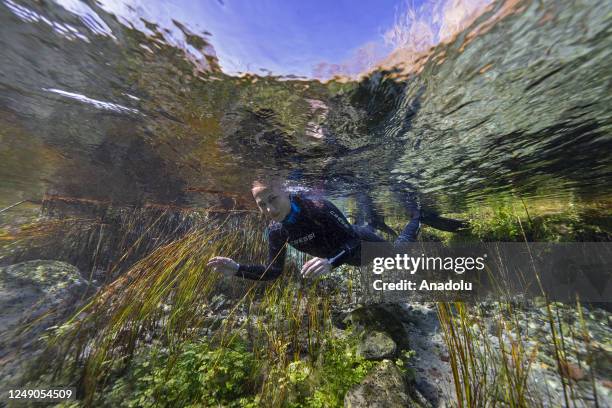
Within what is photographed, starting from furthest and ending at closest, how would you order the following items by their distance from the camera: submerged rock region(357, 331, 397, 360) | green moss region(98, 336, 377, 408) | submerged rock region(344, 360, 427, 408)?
submerged rock region(357, 331, 397, 360) → green moss region(98, 336, 377, 408) → submerged rock region(344, 360, 427, 408)

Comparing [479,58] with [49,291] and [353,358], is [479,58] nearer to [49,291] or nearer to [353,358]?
[353,358]

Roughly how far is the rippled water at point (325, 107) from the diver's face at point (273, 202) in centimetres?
150

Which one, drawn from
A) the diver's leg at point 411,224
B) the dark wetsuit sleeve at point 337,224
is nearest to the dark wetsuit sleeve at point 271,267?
the dark wetsuit sleeve at point 337,224

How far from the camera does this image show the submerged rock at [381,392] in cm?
286

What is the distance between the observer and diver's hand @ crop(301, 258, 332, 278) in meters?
3.59

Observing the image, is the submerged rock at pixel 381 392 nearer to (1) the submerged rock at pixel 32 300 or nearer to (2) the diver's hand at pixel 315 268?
(2) the diver's hand at pixel 315 268

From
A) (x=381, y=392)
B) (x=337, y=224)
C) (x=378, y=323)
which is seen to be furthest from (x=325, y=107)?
(x=381, y=392)

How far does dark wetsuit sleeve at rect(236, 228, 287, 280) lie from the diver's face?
46 cm

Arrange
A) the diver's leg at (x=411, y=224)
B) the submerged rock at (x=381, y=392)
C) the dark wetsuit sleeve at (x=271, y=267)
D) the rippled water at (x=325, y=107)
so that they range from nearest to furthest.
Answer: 1. the submerged rock at (x=381, y=392)
2. the rippled water at (x=325, y=107)
3. the dark wetsuit sleeve at (x=271, y=267)
4. the diver's leg at (x=411, y=224)

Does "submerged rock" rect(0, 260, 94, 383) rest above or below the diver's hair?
below

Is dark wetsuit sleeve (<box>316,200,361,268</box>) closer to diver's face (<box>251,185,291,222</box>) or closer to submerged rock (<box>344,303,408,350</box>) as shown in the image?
diver's face (<box>251,185,291,222</box>)

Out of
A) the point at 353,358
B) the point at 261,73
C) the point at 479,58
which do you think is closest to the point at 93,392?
the point at 353,358

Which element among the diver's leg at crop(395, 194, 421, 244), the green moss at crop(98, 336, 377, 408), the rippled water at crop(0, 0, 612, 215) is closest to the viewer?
the green moss at crop(98, 336, 377, 408)

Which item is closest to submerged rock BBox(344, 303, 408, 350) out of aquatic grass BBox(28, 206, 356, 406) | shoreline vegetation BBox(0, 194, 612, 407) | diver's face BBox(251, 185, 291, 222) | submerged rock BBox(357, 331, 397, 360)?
shoreline vegetation BBox(0, 194, 612, 407)
